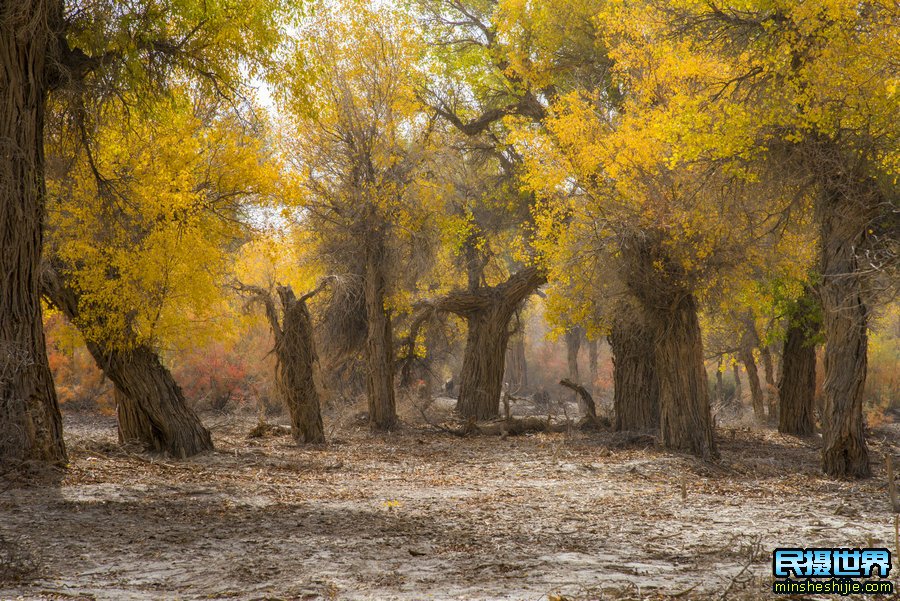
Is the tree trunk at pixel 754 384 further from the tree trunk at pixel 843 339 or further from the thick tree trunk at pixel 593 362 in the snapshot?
the thick tree trunk at pixel 593 362

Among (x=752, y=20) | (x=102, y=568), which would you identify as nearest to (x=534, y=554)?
(x=102, y=568)

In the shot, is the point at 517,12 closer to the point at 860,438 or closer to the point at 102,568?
the point at 860,438

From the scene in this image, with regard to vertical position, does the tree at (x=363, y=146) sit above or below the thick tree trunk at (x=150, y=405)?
above

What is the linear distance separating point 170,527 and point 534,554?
2995mm

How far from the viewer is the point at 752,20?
34.4 ft

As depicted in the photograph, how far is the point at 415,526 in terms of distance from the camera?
23.1 ft

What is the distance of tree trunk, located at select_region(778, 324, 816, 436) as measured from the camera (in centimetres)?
1777

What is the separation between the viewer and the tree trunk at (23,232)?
8305mm

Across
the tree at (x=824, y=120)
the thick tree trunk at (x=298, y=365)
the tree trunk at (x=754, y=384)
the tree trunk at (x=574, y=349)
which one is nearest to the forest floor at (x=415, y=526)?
the thick tree trunk at (x=298, y=365)

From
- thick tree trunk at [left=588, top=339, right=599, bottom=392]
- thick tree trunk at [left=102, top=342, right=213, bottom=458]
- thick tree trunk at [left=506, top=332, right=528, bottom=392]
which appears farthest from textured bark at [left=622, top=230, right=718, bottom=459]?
thick tree trunk at [left=588, top=339, right=599, bottom=392]

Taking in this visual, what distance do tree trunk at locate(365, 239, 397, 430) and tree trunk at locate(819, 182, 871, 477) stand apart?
358 inches

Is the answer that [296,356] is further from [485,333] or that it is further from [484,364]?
[484,364]

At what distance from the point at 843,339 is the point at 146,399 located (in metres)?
9.48

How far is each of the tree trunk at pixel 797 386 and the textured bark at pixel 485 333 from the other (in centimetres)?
567
